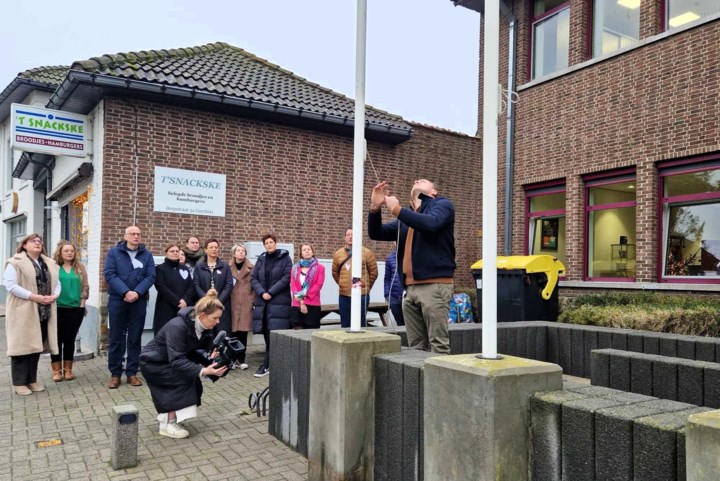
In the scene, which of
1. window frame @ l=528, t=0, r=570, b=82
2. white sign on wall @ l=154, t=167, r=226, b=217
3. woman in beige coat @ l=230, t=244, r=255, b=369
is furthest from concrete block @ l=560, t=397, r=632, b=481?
window frame @ l=528, t=0, r=570, b=82

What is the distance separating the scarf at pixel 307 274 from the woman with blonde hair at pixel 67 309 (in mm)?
2774

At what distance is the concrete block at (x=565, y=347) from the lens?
6.02m

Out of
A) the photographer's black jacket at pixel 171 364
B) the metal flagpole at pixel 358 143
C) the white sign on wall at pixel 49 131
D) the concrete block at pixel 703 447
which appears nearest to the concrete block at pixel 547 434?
the concrete block at pixel 703 447

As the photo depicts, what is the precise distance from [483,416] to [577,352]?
4.02 m

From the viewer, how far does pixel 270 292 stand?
7.64 meters

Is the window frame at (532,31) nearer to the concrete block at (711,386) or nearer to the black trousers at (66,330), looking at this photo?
the concrete block at (711,386)

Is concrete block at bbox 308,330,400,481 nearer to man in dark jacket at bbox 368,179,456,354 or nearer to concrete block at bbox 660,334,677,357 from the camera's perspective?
man in dark jacket at bbox 368,179,456,354

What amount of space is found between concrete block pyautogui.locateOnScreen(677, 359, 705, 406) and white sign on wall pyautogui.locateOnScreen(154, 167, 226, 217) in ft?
26.4

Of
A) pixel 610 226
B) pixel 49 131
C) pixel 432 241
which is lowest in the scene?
pixel 432 241

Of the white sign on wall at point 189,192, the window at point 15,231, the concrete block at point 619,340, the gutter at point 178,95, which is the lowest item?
the concrete block at point 619,340

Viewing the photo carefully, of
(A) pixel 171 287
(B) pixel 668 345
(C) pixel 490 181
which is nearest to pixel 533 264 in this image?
(B) pixel 668 345

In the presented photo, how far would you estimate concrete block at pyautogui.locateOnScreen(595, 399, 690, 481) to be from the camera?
80.3 inches

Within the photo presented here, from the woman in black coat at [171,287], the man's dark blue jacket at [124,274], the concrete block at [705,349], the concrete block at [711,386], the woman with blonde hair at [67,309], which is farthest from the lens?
the woman in black coat at [171,287]

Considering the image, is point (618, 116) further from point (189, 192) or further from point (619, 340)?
point (189, 192)
